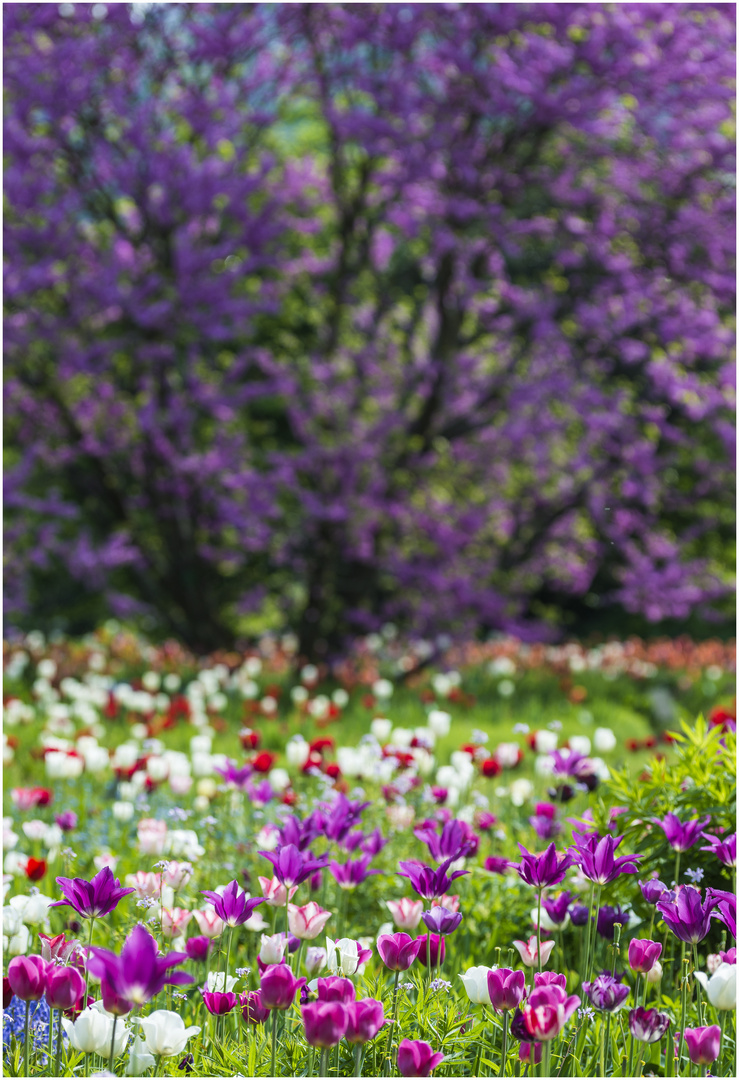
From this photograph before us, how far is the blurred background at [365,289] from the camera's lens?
24.1 feet

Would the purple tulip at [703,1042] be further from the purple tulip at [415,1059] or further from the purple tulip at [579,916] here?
the purple tulip at [579,916]

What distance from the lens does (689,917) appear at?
6.34 feet

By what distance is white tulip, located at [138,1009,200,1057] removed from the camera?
1.78 m

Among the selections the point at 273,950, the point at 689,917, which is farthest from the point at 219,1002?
the point at 689,917

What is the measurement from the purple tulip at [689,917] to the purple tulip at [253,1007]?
0.85 meters

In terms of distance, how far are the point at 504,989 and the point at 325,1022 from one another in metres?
0.40

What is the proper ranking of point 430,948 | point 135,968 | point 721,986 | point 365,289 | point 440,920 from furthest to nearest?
point 365,289 < point 430,948 < point 440,920 < point 721,986 < point 135,968

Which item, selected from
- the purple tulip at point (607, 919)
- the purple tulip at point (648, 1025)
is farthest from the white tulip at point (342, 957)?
the purple tulip at point (607, 919)

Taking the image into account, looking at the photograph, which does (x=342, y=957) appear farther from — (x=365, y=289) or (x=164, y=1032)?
(x=365, y=289)

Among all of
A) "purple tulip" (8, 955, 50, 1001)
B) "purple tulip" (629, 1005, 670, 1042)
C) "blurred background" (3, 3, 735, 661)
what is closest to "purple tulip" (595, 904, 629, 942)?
"purple tulip" (629, 1005, 670, 1042)

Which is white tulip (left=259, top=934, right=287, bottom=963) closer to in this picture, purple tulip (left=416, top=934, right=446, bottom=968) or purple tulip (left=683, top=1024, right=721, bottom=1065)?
purple tulip (left=416, top=934, right=446, bottom=968)

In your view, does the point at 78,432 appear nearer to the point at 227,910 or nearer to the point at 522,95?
the point at 522,95

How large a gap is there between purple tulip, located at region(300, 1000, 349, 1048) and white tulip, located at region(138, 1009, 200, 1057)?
302mm

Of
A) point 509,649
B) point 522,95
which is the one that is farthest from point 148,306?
point 509,649
